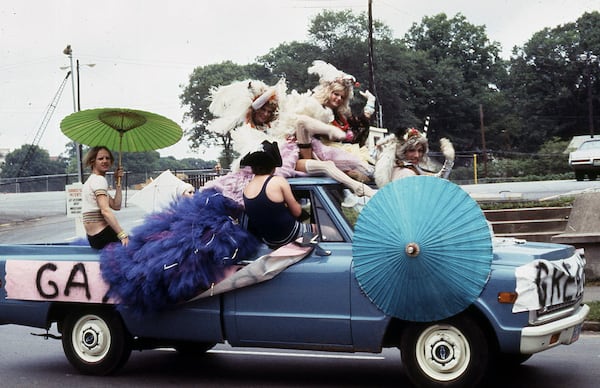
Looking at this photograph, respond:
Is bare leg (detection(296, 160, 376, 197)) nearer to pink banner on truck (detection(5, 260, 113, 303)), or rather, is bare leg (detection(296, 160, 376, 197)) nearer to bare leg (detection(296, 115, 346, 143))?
bare leg (detection(296, 115, 346, 143))

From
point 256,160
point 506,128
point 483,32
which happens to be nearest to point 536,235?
point 256,160

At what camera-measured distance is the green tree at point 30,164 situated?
3103 inches

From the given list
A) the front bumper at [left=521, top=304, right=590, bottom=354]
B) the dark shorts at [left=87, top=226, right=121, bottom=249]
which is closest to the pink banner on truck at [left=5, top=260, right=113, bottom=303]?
the dark shorts at [left=87, top=226, right=121, bottom=249]

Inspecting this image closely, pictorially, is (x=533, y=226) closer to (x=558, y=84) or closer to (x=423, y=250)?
(x=423, y=250)

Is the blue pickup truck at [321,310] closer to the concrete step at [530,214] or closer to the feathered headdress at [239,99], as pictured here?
the feathered headdress at [239,99]

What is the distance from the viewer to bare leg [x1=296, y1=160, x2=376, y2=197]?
7312 mm

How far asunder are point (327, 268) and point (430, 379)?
1.15m

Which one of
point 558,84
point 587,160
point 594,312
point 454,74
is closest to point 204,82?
point 454,74

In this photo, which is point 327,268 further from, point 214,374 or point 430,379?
point 214,374

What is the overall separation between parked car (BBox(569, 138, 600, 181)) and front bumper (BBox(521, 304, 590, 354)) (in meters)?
25.1

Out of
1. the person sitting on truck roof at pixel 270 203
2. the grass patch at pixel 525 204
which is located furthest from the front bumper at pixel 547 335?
the grass patch at pixel 525 204

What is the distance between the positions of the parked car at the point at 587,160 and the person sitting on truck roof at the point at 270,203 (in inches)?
994

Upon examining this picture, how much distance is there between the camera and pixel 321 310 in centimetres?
686

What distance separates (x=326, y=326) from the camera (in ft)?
22.4
